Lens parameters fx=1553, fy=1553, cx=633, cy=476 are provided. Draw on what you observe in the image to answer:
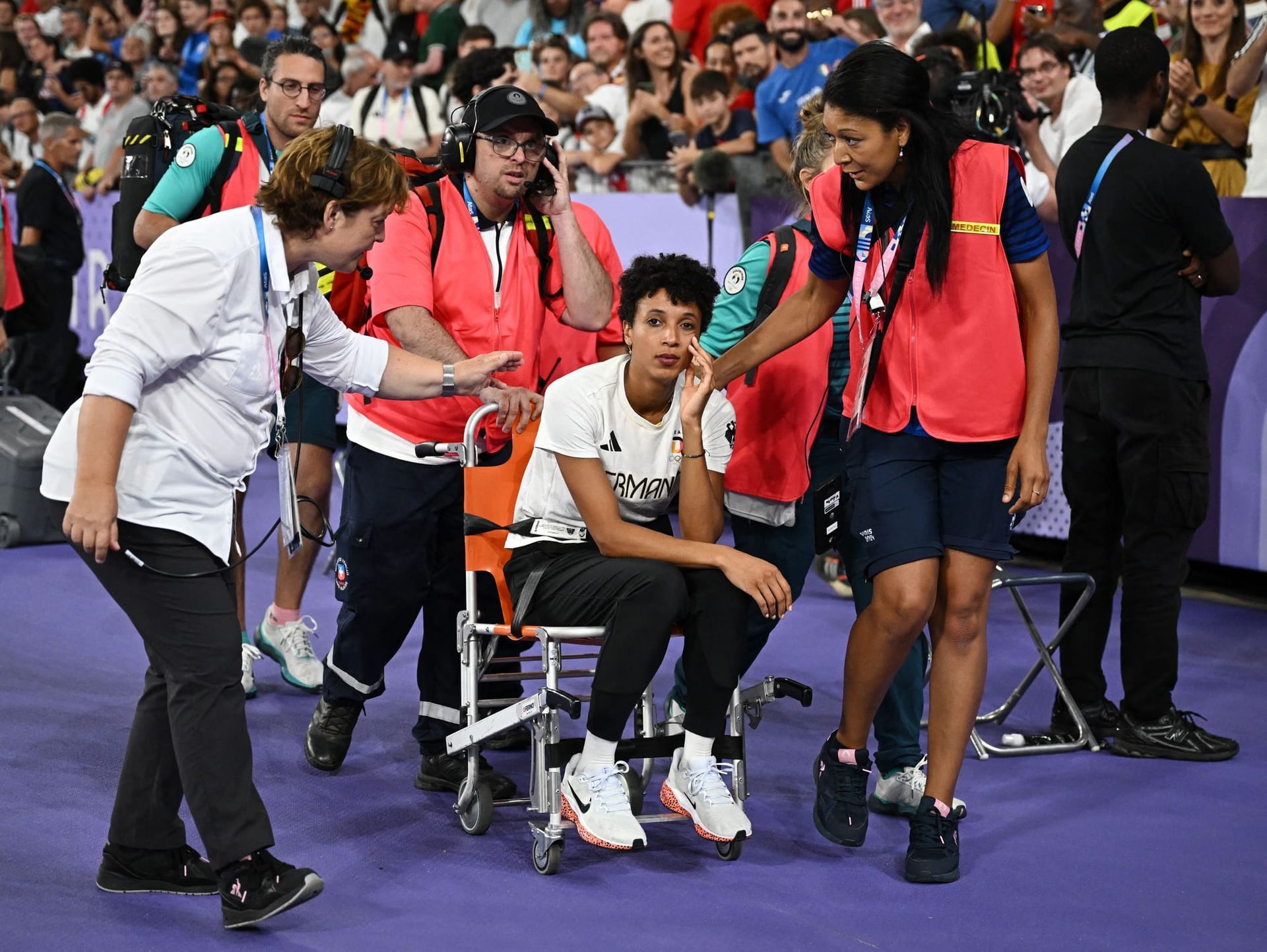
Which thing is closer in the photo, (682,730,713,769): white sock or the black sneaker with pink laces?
the black sneaker with pink laces

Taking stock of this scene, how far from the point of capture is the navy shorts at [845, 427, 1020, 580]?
11.9ft

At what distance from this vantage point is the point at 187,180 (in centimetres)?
486

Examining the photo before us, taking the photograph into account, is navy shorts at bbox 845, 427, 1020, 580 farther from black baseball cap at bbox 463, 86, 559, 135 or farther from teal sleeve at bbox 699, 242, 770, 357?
black baseball cap at bbox 463, 86, 559, 135

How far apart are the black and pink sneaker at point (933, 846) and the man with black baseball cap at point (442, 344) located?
1.13 m

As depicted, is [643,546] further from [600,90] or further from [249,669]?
[600,90]

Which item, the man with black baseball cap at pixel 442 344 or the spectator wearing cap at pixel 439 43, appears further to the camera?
the spectator wearing cap at pixel 439 43

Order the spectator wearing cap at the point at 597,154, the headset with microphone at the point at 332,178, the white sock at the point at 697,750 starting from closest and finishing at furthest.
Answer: the headset with microphone at the point at 332,178 → the white sock at the point at 697,750 → the spectator wearing cap at the point at 597,154

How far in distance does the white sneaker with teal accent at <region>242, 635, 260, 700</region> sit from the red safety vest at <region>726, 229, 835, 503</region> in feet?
6.14

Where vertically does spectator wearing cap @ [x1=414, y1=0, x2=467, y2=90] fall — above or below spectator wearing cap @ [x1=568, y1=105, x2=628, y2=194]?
above

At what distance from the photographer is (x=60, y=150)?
10984mm

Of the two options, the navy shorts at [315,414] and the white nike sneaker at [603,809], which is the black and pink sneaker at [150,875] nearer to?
the white nike sneaker at [603,809]

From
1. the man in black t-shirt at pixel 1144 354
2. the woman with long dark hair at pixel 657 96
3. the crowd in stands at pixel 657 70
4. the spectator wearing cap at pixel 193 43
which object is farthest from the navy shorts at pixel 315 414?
the spectator wearing cap at pixel 193 43

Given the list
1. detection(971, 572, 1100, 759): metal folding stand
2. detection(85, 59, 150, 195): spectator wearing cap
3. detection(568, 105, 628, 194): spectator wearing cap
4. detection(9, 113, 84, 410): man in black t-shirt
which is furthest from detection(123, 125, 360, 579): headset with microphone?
detection(85, 59, 150, 195): spectator wearing cap

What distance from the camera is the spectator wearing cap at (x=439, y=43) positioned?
1137cm
